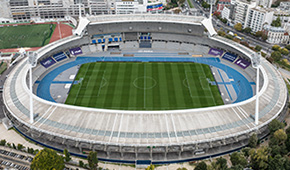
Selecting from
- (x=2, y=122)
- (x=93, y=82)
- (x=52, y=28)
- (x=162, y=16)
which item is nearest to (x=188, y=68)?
(x=162, y=16)

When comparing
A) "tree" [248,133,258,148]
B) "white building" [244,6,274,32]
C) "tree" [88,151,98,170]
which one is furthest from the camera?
"white building" [244,6,274,32]

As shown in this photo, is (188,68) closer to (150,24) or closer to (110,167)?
(150,24)

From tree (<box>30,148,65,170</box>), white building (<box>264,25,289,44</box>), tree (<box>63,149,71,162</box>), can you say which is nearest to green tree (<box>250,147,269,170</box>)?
tree (<box>63,149,71,162</box>)

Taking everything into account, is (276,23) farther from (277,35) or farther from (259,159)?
(259,159)

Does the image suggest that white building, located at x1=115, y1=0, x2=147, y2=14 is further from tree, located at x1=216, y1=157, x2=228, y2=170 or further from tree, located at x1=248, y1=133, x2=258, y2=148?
tree, located at x1=216, y1=157, x2=228, y2=170

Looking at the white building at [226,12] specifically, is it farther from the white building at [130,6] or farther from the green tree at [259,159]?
the green tree at [259,159]

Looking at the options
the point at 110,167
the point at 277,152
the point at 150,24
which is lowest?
the point at 110,167
